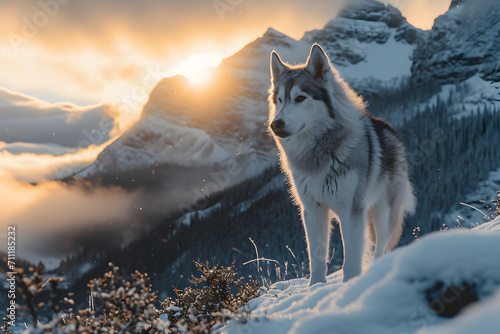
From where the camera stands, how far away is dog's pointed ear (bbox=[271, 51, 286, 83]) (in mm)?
4711

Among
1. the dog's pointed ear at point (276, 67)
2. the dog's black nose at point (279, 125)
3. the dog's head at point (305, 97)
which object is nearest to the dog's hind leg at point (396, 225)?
the dog's head at point (305, 97)

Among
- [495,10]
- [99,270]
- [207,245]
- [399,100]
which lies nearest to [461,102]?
[399,100]

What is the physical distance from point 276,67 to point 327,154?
165cm

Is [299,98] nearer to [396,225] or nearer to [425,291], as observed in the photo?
[396,225]

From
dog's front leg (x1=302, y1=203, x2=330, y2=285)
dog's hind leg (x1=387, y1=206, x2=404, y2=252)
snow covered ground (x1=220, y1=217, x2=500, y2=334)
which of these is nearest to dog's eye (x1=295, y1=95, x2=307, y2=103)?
dog's front leg (x1=302, y1=203, x2=330, y2=285)

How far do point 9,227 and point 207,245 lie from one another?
87.0 m

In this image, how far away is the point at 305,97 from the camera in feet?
13.5

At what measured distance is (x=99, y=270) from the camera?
462 ft

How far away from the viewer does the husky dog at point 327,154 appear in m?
3.86

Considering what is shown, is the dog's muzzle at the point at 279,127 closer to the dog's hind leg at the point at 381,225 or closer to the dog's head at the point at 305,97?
the dog's head at the point at 305,97

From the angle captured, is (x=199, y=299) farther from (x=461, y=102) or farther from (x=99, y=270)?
(x=461, y=102)

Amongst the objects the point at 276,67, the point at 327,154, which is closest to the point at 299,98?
the point at 327,154

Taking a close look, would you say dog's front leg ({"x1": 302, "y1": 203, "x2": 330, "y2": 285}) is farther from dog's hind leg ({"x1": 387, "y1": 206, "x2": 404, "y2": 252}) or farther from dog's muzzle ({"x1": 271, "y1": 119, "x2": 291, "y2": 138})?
dog's hind leg ({"x1": 387, "y1": 206, "x2": 404, "y2": 252})

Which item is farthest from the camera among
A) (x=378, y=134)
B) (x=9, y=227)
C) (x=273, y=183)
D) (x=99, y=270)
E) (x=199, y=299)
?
(x=99, y=270)
